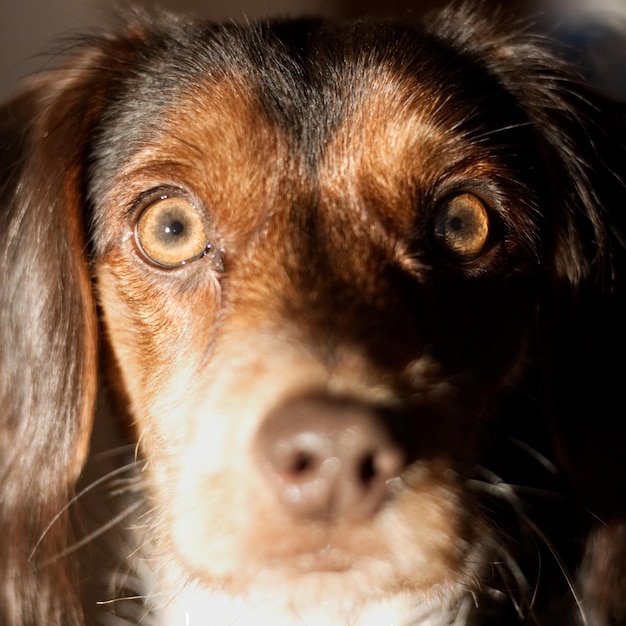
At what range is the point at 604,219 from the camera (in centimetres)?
101

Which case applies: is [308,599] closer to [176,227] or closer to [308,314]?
[308,314]

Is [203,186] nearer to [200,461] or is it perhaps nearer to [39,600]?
[200,461]

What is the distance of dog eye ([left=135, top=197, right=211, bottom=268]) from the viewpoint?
0.87 meters

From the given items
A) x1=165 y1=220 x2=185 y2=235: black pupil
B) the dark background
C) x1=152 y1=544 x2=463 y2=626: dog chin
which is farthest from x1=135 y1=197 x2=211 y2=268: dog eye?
x1=152 y1=544 x2=463 y2=626: dog chin

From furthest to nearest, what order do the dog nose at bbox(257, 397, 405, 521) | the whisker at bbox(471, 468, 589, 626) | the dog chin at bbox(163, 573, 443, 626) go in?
1. the whisker at bbox(471, 468, 589, 626)
2. the dog chin at bbox(163, 573, 443, 626)
3. the dog nose at bbox(257, 397, 405, 521)

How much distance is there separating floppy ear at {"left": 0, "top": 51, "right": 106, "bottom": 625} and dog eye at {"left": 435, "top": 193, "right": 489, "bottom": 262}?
0.46 metres

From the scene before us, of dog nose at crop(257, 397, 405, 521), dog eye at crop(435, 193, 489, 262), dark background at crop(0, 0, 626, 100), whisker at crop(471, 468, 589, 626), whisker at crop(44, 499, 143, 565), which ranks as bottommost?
whisker at crop(44, 499, 143, 565)

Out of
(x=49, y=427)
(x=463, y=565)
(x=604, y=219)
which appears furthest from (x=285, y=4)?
(x=463, y=565)

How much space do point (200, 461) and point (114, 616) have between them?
1.43ft

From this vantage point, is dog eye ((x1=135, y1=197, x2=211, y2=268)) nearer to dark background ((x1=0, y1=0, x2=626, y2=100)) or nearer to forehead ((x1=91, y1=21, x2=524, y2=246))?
forehead ((x1=91, y1=21, x2=524, y2=246))

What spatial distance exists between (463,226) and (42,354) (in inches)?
21.5

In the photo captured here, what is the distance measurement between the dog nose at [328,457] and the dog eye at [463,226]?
1.16 feet

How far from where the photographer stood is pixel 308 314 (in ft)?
2.43

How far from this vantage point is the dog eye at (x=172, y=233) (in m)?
0.87
